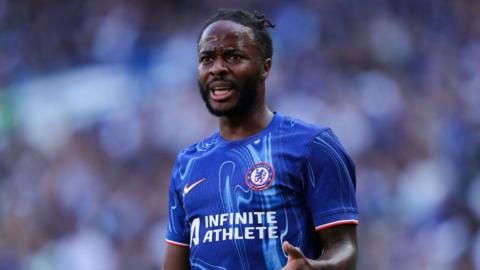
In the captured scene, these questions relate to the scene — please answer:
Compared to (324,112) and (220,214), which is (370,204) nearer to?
(324,112)

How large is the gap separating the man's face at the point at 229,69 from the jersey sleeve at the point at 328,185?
341 mm

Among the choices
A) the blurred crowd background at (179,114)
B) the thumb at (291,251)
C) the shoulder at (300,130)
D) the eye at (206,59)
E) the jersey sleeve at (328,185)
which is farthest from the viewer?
the blurred crowd background at (179,114)

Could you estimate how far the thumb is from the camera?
3.22m

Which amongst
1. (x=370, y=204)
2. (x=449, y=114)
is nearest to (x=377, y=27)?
(x=449, y=114)

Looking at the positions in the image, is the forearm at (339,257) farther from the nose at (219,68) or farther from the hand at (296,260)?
the nose at (219,68)

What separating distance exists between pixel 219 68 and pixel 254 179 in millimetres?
447

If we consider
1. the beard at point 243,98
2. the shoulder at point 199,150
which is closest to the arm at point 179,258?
the shoulder at point 199,150

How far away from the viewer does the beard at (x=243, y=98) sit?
12.2 feet

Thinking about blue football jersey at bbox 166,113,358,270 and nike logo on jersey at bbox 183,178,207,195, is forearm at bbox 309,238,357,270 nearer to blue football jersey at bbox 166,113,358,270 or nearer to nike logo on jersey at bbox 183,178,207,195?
blue football jersey at bbox 166,113,358,270

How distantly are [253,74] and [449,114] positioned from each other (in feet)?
18.5

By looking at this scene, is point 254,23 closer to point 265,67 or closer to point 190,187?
point 265,67

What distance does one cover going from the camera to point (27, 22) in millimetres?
11320

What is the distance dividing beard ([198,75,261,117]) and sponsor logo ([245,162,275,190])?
25 centimetres

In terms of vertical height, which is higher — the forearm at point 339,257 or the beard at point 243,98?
the beard at point 243,98
